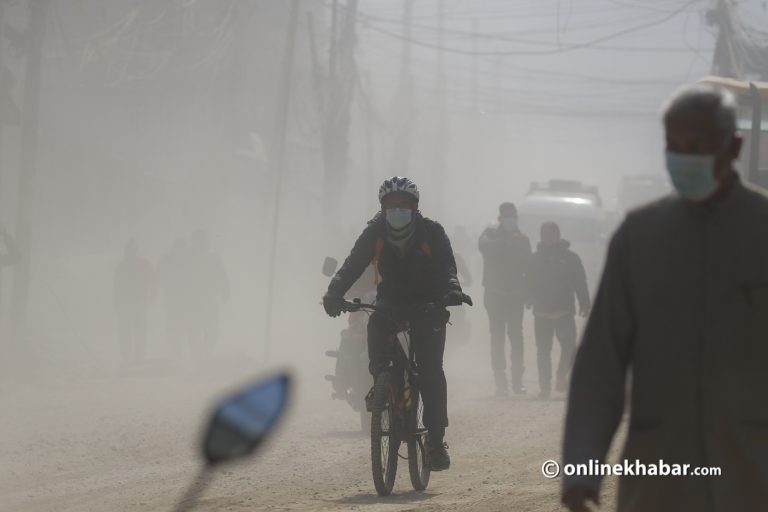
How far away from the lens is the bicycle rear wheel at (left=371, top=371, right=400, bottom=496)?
8.30m

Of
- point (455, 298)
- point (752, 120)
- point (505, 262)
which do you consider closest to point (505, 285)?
point (505, 262)

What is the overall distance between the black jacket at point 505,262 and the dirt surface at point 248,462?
1374 millimetres

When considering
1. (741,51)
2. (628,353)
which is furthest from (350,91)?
(628,353)

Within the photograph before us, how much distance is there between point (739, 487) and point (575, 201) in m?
33.7

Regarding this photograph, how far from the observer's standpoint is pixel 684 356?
3492mm

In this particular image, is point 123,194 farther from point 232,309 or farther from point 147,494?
point 147,494

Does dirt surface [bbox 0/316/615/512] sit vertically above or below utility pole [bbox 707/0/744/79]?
below

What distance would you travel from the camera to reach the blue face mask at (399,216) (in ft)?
27.8

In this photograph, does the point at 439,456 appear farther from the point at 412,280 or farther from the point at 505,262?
the point at 505,262

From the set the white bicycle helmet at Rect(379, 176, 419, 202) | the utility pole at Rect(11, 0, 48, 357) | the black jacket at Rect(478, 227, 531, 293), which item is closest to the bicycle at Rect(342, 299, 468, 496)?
the white bicycle helmet at Rect(379, 176, 419, 202)

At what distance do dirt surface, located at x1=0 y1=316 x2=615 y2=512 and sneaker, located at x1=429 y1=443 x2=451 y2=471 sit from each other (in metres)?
0.18

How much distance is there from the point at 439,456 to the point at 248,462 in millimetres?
2557

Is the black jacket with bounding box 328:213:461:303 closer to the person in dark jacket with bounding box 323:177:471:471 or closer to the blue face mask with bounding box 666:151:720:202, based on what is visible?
the person in dark jacket with bounding box 323:177:471:471

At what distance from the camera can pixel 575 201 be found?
3688cm
